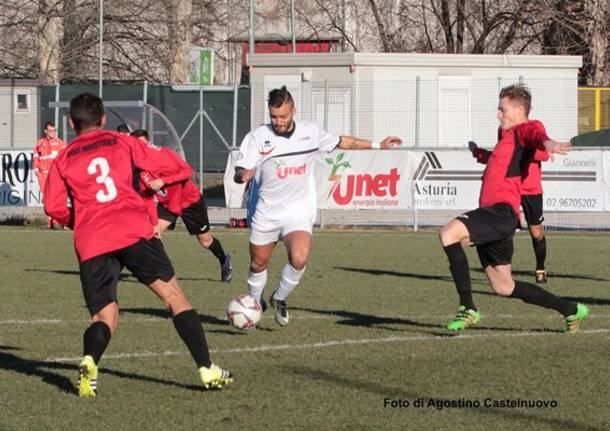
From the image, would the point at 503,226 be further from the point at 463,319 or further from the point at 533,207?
the point at 533,207

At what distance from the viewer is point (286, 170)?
10.1 m

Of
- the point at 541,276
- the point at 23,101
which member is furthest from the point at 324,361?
the point at 23,101

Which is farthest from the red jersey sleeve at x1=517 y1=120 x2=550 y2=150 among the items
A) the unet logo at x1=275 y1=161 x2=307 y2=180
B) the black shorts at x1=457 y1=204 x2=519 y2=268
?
the unet logo at x1=275 y1=161 x2=307 y2=180

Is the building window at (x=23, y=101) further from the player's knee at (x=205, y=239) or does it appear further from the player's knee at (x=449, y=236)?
the player's knee at (x=449, y=236)

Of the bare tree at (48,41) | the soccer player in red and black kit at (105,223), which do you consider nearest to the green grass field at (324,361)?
the soccer player in red and black kit at (105,223)

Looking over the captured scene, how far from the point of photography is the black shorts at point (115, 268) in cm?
746

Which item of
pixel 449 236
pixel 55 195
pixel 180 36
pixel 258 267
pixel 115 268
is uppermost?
pixel 180 36

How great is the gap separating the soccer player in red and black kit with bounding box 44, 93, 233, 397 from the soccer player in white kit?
8.09ft

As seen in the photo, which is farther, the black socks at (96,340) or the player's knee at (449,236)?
the player's knee at (449,236)

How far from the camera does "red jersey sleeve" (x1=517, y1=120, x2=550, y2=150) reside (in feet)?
31.2

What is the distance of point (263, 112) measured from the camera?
31.1 meters

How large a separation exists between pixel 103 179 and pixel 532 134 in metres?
3.56

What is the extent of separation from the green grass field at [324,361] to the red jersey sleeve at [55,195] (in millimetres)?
1045

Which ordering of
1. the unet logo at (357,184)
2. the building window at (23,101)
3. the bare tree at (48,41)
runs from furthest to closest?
the bare tree at (48,41) < the building window at (23,101) < the unet logo at (357,184)
